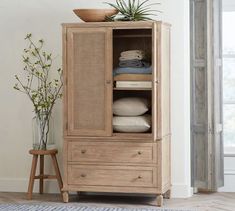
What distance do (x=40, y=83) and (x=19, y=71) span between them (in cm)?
25

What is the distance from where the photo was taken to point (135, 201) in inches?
214

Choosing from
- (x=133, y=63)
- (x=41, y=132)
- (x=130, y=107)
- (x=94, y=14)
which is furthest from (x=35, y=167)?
(x=94, y=14)

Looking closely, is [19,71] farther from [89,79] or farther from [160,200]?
[160,200]

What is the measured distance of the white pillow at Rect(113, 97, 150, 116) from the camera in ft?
17.0

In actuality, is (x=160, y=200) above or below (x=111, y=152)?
below

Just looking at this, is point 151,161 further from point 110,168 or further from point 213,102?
point 213,102

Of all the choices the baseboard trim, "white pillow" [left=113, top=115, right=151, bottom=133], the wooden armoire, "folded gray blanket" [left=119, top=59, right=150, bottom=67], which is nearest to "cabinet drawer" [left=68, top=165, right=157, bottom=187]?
the wooden armoire

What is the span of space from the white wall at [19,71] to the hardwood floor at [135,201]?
0.18 m

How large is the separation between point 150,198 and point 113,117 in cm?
89

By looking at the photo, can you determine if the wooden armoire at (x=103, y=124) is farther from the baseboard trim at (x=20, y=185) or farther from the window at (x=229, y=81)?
the window at (x=229, y=81)

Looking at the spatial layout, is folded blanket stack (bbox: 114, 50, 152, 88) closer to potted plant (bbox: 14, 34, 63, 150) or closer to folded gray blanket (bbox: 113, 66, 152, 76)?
folded gray blanket (bbox: 113, 66, 152, 76)

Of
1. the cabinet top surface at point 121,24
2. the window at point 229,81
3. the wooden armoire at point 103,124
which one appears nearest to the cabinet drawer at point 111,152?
the wooden armoire at point 103,124

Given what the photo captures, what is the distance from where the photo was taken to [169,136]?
551 centimetres

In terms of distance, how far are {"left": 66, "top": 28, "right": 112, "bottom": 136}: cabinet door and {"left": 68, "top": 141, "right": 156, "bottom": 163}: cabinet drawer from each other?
109 mm
